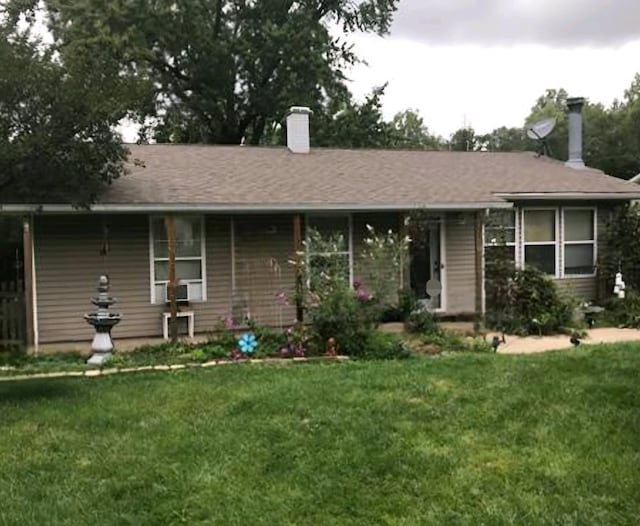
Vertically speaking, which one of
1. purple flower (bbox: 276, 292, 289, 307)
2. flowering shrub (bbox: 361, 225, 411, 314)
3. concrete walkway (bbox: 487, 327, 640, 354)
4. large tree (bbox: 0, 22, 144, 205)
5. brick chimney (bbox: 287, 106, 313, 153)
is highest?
brick chimney (bbox: 287, 106, 313, 153)

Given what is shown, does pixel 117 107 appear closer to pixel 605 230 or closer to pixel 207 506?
pixel 207 506

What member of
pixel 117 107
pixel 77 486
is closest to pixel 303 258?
pixel 117 107

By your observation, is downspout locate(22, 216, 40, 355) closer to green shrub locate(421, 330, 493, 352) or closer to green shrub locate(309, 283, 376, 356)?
green shrub locate(309, 283, 376, 356)

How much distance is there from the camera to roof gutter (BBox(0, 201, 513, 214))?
33.2 ft

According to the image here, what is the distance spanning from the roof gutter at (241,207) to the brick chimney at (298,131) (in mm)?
3987

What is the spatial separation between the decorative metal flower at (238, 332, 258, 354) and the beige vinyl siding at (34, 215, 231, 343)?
2301mm

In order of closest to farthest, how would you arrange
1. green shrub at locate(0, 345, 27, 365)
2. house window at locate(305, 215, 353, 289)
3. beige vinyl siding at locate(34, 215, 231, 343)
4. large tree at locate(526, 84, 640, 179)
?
green shrub at locate(0, 345, 27, 365) → house window at locate(305, 215, 353, 289) → beige vinyl siding at locate(34, 215, 231, 343) → large tree at locate(526, 84, 640, 179)

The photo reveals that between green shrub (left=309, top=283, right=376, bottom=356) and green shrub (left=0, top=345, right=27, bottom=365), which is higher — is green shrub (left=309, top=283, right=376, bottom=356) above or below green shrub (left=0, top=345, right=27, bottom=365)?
above

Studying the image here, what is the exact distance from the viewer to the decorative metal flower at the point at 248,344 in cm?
964

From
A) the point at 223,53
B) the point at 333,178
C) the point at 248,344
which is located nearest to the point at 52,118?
the point at 248,344

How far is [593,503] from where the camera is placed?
4156 millimetres

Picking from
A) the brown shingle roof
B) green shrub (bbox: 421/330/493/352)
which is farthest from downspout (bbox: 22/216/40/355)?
green shrub (bbox: 421/330/493/352)

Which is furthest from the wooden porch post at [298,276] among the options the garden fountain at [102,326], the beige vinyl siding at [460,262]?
the beige vinyl siding at [460,262]

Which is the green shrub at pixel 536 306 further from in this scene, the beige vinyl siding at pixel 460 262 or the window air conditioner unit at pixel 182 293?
the window air conditioner unit at pixel 182 293
